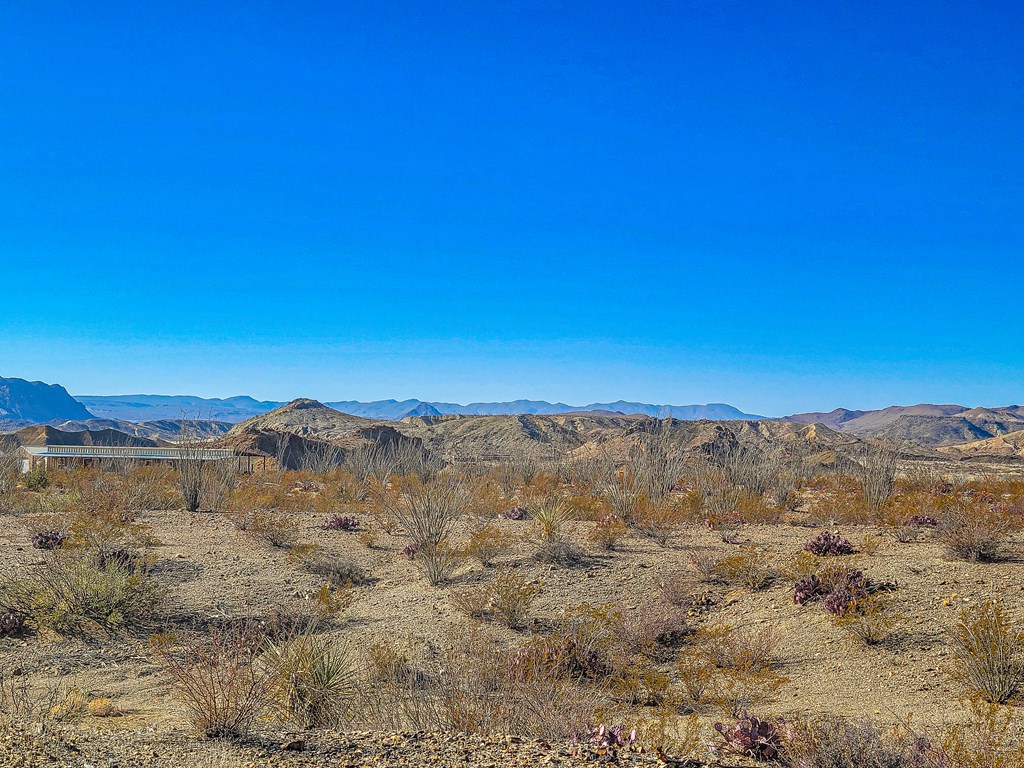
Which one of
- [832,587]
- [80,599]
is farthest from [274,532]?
[832,587]

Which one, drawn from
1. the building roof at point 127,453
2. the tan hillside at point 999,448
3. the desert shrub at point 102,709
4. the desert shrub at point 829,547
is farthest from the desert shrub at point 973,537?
the tan hillside at point 999,448

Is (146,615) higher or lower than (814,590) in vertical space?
lower

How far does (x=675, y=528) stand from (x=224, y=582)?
8266 millimetres

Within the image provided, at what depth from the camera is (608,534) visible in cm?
1264

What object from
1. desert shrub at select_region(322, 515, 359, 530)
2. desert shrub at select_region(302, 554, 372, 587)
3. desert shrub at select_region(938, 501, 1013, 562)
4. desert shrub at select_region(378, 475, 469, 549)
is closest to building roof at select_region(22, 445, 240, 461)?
desert shrub at select_region(322, 515, 359, 530)

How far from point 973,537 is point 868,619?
3.12 meters

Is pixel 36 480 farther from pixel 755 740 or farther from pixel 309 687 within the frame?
pixel 755 740

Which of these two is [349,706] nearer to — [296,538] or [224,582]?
[224,582]

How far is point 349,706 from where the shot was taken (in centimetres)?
550

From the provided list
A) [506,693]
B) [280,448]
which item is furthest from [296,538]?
[280,448]

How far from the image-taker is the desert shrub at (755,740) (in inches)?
177

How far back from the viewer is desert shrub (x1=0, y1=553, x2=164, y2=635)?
8.41m

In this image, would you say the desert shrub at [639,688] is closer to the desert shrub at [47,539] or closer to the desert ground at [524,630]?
the desert ground at [524,630]

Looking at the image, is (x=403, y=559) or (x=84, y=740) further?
(x=403, y=559)
